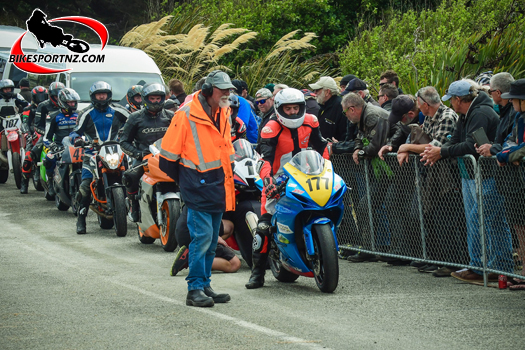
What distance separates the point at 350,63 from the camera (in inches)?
751

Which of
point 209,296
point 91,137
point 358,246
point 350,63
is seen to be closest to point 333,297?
point 209,296

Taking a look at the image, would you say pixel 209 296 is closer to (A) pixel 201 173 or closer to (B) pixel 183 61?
(A) pixel 201 173

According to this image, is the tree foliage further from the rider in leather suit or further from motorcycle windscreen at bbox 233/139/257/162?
motorcycle windscreen at bbox 233/139/257/162

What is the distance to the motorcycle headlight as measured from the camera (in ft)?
40.4

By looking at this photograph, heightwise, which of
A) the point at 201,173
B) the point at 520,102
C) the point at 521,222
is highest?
the point at 520,102

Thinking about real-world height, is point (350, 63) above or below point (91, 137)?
above

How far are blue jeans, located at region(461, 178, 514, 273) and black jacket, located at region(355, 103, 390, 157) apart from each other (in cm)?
145

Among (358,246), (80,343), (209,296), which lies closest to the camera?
(80,343)

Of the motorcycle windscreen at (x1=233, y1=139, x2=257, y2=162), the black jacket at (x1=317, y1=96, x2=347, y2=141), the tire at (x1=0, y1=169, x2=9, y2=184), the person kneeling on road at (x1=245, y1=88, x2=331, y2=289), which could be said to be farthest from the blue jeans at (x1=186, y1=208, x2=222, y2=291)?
the tire at (x1=0, y1=169, x2=9, y2=184)

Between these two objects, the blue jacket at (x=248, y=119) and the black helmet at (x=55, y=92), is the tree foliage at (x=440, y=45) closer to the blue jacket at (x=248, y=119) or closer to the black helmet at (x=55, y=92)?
the blue jacket at (x=248, y=119)

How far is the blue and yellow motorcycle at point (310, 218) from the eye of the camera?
7754mm

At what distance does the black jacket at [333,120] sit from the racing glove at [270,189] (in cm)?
319

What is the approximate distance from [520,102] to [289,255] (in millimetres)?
2622

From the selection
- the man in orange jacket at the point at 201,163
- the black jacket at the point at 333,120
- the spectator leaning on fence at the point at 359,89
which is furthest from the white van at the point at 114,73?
the man in orange jacket at the point at 201,163
